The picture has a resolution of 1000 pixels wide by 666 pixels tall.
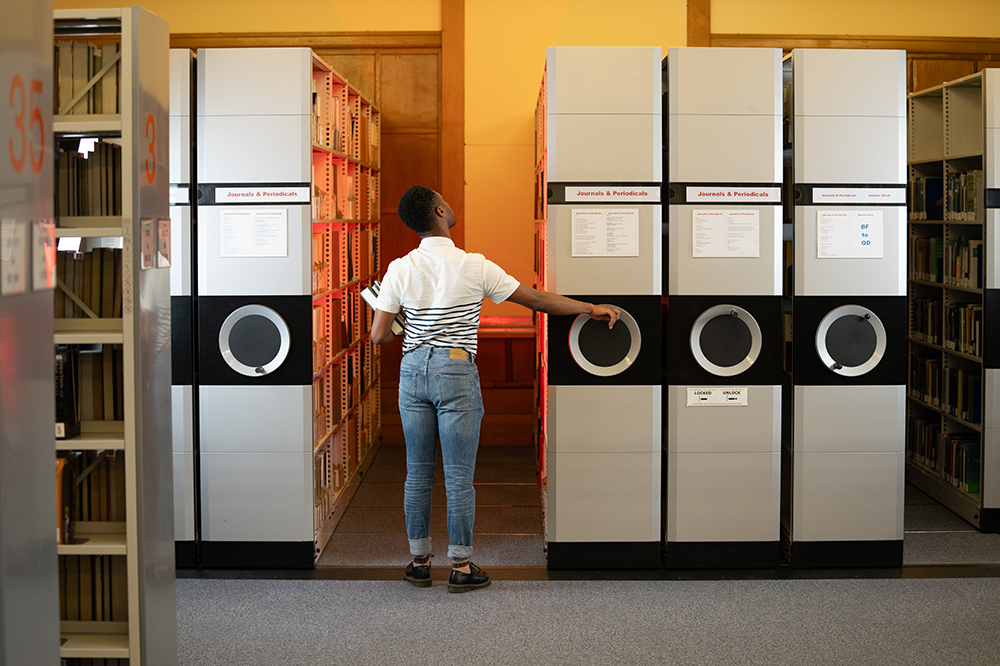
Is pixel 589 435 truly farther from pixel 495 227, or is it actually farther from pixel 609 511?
pixel 495 227

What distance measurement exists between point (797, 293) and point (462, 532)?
6.17 feet

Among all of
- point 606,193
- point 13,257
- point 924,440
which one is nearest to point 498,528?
point 606,193

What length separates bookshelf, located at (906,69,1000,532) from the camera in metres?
4.64

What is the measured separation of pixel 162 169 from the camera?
2.64 meters

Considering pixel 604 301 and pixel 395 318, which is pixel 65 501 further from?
pixel 604 301

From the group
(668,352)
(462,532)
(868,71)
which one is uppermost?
(868,71)

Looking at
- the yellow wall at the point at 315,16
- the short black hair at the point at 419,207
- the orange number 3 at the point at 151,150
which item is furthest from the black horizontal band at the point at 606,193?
the yellow wall at the point at 315,16

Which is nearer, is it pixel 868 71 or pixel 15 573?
pixel 15 573

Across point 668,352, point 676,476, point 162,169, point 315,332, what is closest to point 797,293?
point 668,352

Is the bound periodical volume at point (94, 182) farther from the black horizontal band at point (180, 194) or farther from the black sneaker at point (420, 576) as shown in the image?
the black sneaker at point (420, 576)

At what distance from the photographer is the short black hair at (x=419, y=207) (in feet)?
12.0

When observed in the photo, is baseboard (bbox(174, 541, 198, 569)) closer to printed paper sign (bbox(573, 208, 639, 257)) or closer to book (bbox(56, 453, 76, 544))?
book (bbox(56, 453, 76, 544))

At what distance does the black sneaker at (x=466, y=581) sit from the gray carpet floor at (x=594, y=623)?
0.12 feet

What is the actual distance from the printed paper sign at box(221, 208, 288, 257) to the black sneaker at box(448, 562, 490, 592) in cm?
172
